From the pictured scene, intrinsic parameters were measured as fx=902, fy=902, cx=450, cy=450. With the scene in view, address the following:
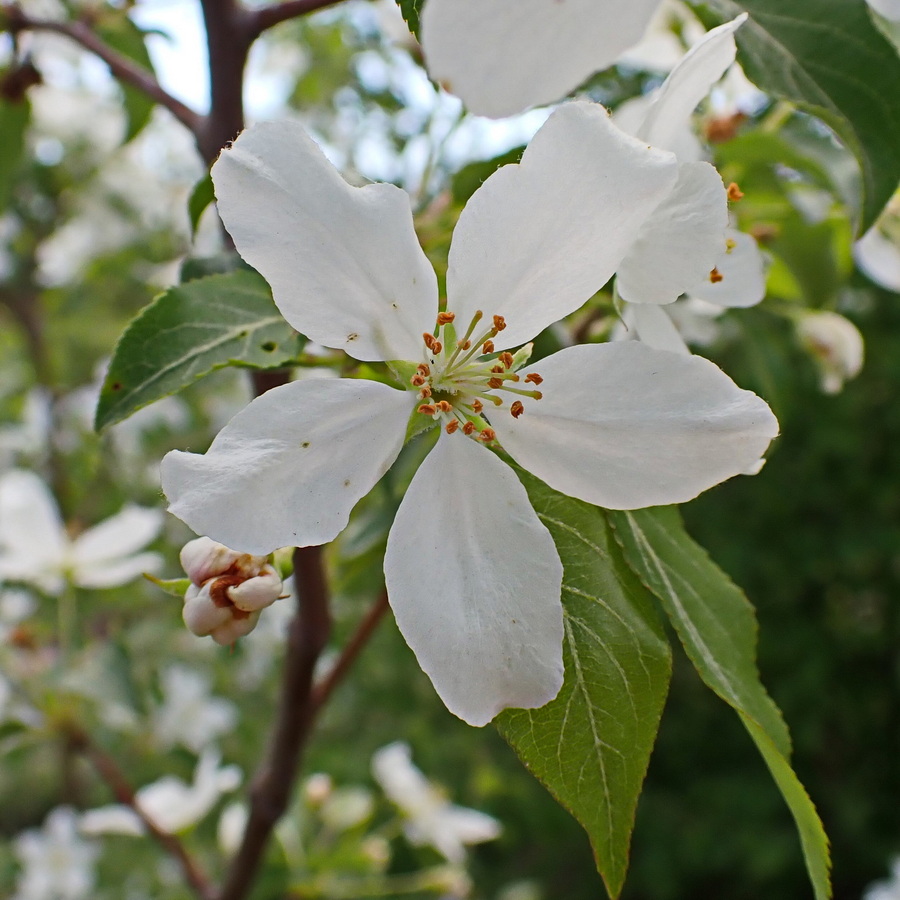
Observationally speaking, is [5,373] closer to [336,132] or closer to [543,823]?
[336,132]

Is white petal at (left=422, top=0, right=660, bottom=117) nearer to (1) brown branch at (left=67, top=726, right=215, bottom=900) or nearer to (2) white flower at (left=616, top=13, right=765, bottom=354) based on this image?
(2) white flower at (left=616, top=13, right=765, bottom=354)

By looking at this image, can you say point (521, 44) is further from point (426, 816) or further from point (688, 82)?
point (426, 816)

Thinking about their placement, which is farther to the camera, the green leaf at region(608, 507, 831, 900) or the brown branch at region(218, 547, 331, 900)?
the brown branch at region(218, 547, 331, 900)

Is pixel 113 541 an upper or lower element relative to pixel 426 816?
upper

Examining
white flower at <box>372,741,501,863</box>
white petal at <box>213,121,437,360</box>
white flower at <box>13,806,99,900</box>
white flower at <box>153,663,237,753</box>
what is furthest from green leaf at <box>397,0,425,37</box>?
white flower at <box>13,806,99,900</box>

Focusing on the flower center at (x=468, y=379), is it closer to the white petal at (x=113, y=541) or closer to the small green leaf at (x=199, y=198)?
the small green leaf at (x=199, y=198)

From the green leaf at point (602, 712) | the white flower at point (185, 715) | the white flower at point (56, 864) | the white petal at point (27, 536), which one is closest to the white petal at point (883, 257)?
the green leaf at point (602, 712)

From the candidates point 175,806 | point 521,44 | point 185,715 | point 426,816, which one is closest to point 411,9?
point 521,44
